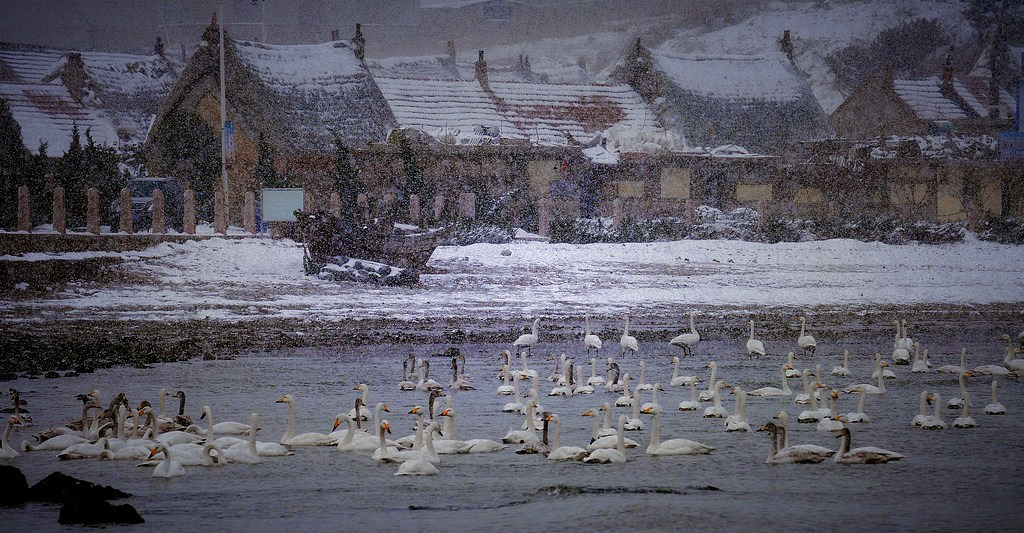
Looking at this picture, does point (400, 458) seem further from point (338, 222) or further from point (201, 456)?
point (338, 222)

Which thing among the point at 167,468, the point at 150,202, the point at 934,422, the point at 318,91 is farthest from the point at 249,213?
the point at 934,422

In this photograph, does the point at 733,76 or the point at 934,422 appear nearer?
the point at 934,422

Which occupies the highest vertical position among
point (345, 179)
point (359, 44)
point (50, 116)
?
point (359, 44)

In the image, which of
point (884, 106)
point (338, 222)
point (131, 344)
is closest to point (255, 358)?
point (131, 344)

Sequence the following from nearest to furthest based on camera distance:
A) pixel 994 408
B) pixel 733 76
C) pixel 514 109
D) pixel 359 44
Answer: pixel 994 408
pixel 359 44
pixel 514 109
pixel 733 76

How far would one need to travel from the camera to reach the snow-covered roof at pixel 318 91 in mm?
25328

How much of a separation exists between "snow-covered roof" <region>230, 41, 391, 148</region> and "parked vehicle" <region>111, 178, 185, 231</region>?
4.04m

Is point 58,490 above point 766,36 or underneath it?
underneath

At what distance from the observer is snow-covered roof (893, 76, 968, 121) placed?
2970 cm

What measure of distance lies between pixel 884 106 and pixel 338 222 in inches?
701

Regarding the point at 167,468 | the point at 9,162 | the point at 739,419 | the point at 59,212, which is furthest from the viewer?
the point at 9,162

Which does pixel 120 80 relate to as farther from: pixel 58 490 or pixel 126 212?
pixel 58 490

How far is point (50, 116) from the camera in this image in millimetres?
23562

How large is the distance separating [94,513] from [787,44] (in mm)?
26596
